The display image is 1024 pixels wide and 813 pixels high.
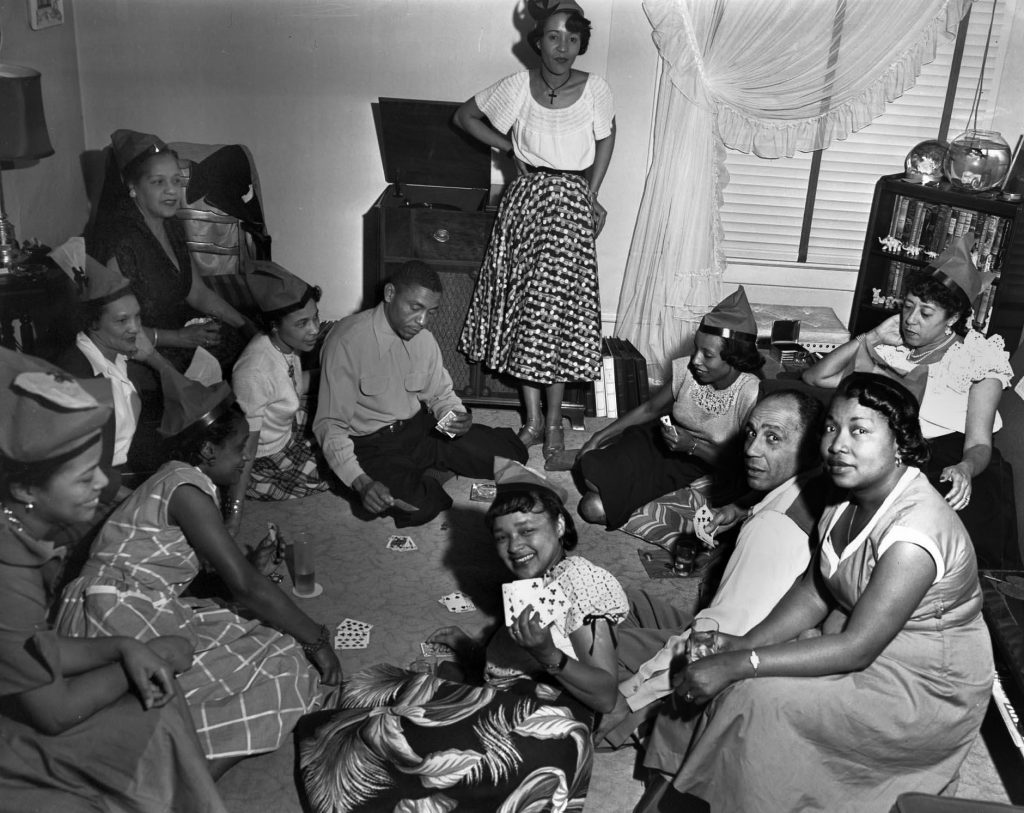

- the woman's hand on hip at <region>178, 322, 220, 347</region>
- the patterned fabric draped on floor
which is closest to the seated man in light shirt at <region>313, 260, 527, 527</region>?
the woman's hand on hip at <region>178, 322, 220, 347</region>

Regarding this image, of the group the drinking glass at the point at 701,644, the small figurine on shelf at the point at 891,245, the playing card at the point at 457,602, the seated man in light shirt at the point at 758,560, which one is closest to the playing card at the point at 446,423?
the playing card at the point at 457,602

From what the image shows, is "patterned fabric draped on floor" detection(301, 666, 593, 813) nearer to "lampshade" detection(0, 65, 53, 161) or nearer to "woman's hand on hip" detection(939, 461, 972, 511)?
"woman's hand on hip" detection(939, 461, 972, 511)

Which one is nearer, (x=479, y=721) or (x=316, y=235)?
(x=479, y=721)

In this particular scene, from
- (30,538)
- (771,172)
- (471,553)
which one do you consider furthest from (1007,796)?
(771,172)

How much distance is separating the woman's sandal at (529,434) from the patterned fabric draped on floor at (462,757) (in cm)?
243

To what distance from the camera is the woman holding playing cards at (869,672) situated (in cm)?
251

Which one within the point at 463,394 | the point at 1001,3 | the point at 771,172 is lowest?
the point at 463,394

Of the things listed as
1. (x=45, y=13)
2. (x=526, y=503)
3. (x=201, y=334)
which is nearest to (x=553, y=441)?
(x=201, y=334)

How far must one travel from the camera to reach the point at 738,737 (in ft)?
8.48

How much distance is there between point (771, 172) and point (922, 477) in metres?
3.53

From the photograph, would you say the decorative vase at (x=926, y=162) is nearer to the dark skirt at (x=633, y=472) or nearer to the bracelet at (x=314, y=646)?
the dark skirt at (x=633, y=472)

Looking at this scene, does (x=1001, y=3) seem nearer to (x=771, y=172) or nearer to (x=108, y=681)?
(x=771, y=172)

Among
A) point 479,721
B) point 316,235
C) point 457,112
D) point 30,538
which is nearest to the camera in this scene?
point 30,538

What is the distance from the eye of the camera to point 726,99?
5469 mm
